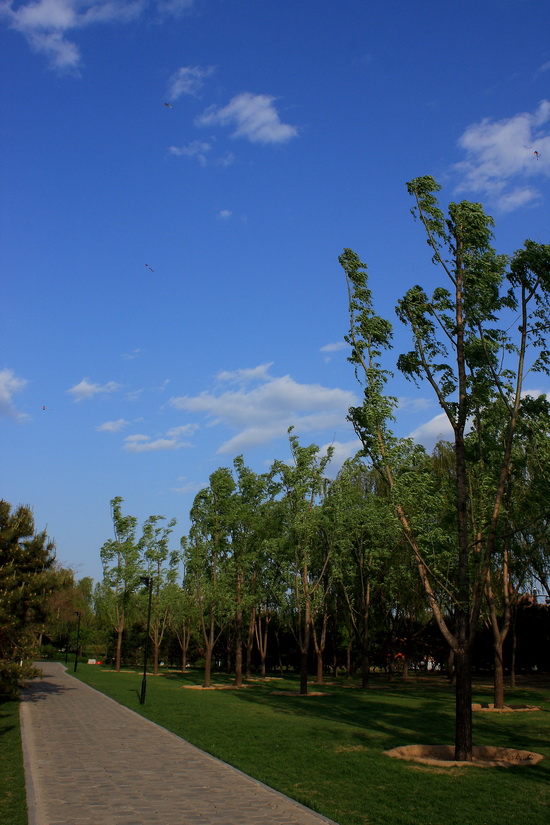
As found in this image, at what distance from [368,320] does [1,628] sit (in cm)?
1337

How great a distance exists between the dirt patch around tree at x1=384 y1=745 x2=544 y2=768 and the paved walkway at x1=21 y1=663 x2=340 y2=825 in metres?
3.94

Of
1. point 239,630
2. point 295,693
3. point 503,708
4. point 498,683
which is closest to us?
point 503,708

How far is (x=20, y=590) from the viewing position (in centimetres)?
1934

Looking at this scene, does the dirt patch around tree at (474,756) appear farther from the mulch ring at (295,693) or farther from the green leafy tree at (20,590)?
the mulch ring at (295,693)

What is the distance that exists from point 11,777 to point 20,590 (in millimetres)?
A: 9266

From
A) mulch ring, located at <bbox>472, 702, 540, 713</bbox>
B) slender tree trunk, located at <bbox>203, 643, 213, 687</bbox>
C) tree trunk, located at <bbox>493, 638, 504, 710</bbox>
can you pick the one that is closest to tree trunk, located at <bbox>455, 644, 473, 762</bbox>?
mulch ring, located at <bbox>472, 702, 540, 713</bbox>

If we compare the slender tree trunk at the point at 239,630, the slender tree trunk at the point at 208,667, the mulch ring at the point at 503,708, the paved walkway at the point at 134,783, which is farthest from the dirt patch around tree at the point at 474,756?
the slender tree trunk at the point at 208,667

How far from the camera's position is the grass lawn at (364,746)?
9320 millimetres

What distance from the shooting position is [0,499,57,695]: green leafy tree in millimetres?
19016

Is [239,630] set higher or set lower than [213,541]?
lower

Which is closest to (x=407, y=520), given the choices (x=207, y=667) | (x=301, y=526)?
(x=301, y=526)

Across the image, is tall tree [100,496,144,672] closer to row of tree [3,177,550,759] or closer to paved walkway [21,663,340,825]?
row of tree [3,177,550,759]

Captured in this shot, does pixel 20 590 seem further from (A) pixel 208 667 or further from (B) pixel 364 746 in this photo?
(A) pixel 208 667

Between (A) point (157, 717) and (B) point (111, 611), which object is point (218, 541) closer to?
(A) point (157, 717)
